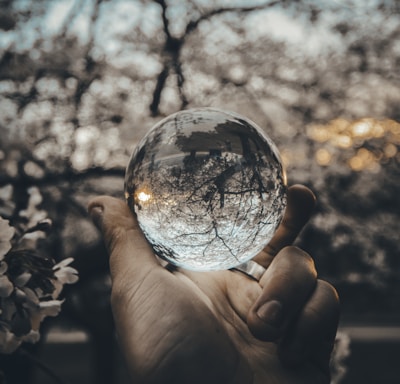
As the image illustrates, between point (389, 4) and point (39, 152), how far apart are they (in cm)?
546

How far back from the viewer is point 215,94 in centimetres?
569

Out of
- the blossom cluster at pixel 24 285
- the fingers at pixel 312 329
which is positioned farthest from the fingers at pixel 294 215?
the blossom cluster at pixel 24 285

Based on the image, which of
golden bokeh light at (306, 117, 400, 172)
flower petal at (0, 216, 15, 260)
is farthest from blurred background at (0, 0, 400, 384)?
flower petal at (0, 216, 15, 260)

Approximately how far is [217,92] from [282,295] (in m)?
4.61

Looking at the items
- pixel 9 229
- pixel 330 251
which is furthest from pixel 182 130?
pixel 330 251

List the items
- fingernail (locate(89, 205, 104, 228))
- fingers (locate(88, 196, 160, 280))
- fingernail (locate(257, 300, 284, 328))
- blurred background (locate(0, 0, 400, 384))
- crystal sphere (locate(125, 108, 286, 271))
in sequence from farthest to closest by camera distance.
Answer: blurred background (locate(0, 0, 400, 384))
fingernail (locate(89, 205, 104, 228))
fingers (locate(88, 196, 160, 280))
fingernail (locate(257, 300, 284, 328))
crystal sphere (locate(125, 108, 286, 271))

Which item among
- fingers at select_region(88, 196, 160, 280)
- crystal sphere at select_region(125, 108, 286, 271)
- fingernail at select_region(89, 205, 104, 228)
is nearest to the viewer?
crystal sphere at select_region(125, 108, 286, 271)

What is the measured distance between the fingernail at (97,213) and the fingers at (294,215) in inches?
31.3

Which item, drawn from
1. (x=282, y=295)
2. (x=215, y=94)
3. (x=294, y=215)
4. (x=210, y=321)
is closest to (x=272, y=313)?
(x=282, y=295)

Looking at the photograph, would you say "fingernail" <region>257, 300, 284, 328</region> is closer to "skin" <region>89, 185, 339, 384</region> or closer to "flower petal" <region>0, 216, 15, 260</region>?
"skin" <region>89, 185, 339, 384</region>

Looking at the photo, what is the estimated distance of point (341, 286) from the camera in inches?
266

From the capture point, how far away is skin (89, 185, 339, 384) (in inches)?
55.8

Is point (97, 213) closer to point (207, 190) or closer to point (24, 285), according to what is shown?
point (24, 285)

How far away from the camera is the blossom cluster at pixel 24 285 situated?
1.43 m
